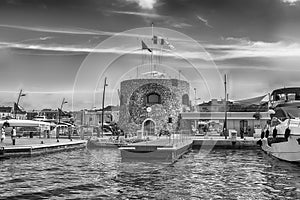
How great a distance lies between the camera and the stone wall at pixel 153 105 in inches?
2389

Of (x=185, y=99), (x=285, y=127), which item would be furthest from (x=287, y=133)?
(x=185, y=99)

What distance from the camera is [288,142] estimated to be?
24547mm

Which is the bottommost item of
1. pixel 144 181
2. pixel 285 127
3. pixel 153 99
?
pixel 144 181

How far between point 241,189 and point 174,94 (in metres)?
47.0

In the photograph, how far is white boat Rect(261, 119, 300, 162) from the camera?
23548mm

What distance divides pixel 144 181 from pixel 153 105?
4446 cm

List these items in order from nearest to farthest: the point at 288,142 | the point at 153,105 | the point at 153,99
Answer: the point at 288,142 → the point at 153,105 → the point at 153,99

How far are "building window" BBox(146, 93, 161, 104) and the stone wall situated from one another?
44cm

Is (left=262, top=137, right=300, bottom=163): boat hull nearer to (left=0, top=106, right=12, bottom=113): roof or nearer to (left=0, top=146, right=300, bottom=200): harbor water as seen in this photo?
(left=0, top=146, right=300, bottom=200): harbor water

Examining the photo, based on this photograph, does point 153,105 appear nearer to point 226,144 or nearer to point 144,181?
point 226,144

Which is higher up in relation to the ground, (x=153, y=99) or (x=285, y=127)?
(x=153, y=99)

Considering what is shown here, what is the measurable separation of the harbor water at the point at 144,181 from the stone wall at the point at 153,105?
37668mm

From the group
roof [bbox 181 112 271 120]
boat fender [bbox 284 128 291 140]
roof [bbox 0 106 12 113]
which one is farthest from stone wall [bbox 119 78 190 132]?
roof [bbox 0 106 12 113]

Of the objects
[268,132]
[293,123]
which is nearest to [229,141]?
[268,132]
